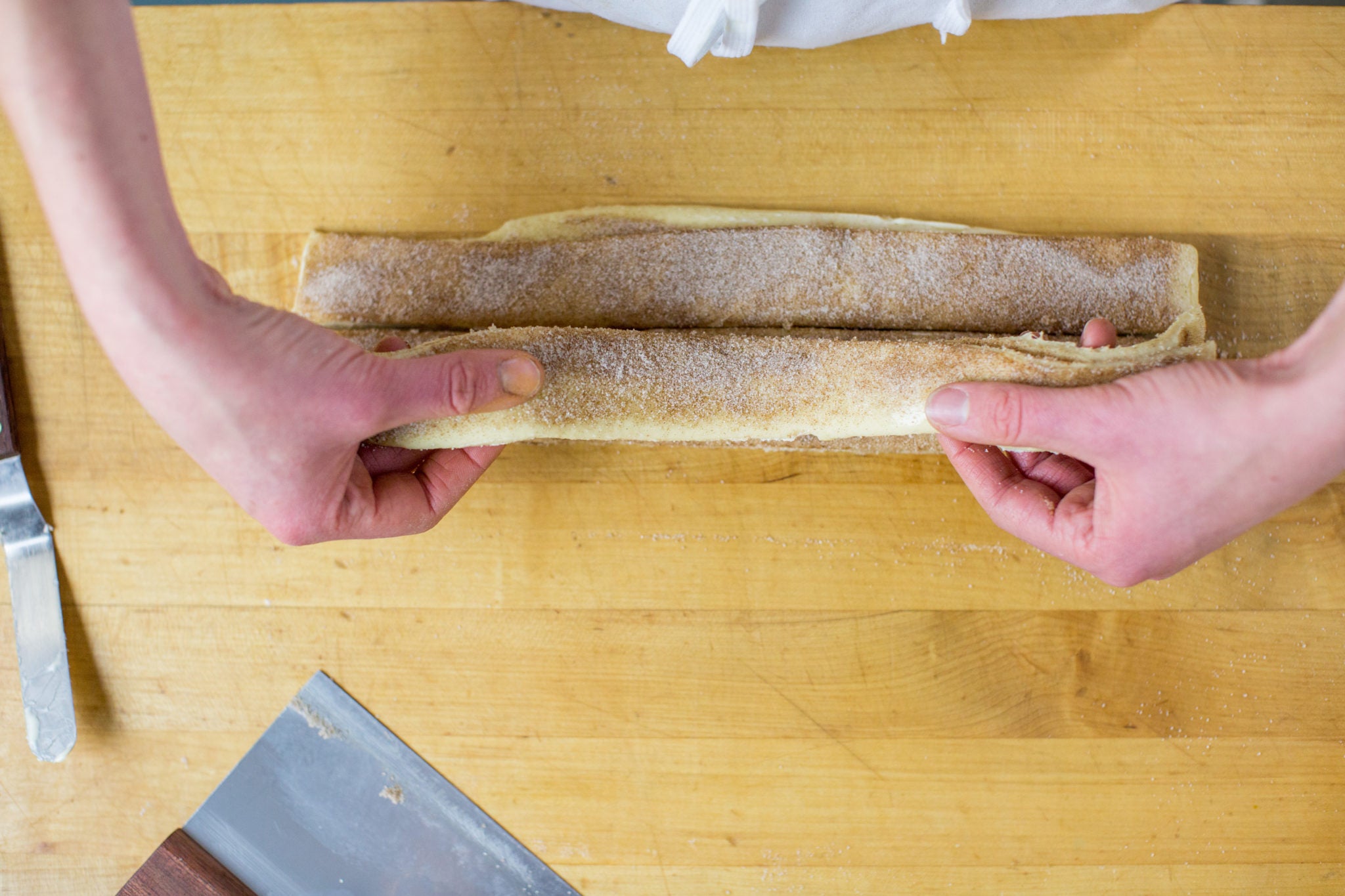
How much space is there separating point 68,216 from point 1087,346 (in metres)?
1.15

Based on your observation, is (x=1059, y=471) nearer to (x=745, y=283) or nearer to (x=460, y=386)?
(x=745, y=283)

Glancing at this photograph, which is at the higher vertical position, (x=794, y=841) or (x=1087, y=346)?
(x=1087, y=346)

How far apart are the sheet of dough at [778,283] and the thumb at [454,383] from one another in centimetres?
19

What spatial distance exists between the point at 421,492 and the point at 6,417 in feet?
2.25

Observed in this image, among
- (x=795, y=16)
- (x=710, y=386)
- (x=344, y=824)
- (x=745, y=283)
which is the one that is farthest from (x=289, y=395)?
(x=795, y=16)

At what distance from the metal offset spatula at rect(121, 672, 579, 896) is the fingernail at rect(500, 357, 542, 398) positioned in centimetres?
60

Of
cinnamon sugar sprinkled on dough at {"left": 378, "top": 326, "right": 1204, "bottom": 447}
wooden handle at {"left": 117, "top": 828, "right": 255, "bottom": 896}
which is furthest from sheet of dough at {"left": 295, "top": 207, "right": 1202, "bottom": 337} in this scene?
wooden handle at {"left": 117, "top": 828, "right": 255, "bottom": 896}

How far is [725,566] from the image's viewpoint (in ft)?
3.95

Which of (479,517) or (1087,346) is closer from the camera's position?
(1087,346)

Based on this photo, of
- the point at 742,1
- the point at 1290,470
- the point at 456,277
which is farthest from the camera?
the point at 456,277

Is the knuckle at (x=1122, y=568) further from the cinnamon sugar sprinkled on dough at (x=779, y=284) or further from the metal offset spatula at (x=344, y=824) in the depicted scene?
the metal offset spatula at (x=344, y=824)

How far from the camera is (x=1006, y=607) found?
1.20 m

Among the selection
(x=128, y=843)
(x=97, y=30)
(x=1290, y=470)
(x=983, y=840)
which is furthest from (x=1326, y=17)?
(x=128, y=843)

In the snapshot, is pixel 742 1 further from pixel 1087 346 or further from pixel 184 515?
pixel 184 515
